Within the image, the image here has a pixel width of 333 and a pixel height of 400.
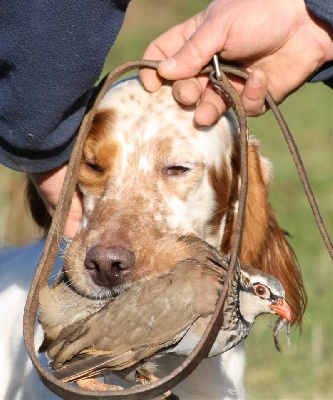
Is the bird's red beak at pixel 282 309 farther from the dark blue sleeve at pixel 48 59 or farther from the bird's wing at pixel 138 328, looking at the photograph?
the dark blue sleeve at pixel 48 59

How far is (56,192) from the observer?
12.3ft

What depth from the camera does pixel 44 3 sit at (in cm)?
320

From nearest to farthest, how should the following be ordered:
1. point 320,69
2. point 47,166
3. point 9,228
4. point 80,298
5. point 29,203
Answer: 1. point 80,298
2. point 47,166
3. point 320,69
4. point 29,203
5. point 9,228

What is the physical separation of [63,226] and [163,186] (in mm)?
474

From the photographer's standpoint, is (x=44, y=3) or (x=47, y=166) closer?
(x=44, y=3)

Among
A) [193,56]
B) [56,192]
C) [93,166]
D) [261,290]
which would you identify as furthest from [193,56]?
[261,290]

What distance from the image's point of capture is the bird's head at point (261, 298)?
9.39 feet

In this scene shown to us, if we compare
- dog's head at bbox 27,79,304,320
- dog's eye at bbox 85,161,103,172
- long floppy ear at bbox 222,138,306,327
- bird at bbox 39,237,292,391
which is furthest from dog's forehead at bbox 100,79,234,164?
bird at bbox 39,237,292,391

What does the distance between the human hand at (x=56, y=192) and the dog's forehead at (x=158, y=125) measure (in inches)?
10.7

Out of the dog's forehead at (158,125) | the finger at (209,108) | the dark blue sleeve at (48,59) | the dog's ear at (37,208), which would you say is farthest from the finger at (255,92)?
the dog's ear at (37,208)

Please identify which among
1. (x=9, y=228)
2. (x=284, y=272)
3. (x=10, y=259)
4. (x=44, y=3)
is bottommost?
(x=9, y=228)

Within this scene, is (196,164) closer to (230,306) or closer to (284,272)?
(284,272)

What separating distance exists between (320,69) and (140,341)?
5.04ft

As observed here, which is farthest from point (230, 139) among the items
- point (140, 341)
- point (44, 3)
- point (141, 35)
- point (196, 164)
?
point (141, 35)
